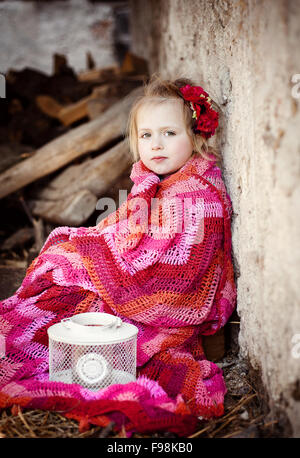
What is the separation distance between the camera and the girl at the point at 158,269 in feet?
6.39

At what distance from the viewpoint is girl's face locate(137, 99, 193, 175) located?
2.10 meters

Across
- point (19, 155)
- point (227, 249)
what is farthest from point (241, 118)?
point (19, 155)

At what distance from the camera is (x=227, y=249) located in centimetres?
208

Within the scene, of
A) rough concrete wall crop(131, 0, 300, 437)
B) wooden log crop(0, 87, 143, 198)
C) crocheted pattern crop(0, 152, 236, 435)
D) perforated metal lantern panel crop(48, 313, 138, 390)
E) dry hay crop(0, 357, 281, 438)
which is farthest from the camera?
wooden log crop(0, 87, 143, 198)

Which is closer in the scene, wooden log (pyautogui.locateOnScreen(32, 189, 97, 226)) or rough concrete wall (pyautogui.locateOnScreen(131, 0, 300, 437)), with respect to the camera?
rough concrete wall (pyautogui.locateOnScreen(131, 0, 300, 437))

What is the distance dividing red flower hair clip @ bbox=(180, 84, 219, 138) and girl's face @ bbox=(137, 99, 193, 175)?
7 cm

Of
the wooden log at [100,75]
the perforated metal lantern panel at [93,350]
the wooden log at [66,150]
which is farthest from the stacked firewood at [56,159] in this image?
the perforated metal lantern panel at [93,350]

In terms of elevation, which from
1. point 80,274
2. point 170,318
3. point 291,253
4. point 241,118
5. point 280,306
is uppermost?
point 241,118

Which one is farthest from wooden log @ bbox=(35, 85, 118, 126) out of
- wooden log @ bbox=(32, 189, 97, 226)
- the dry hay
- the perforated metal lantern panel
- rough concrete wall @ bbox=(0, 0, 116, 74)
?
rough concrete wall @ bbox=(0, 0, 116, 74)

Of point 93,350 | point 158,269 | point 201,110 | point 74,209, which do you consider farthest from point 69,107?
point 93,350

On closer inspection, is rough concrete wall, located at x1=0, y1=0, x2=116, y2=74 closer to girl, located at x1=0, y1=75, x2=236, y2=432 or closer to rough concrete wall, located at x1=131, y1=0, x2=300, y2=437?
rough concrete wall, located at x1=131, y1=0, x2=300, y2=437

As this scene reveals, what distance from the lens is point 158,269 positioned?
198 cm

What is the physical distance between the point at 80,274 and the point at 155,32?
320 cm
